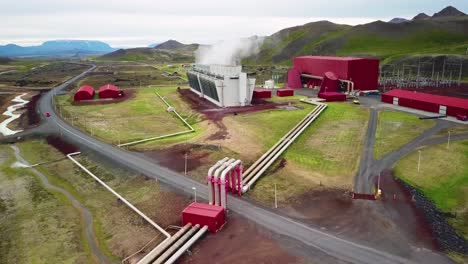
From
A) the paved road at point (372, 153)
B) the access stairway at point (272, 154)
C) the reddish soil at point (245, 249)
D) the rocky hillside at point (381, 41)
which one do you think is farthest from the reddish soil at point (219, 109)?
the rocky hillside at point (381, 41)

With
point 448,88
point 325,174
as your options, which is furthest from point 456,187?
point 448,88

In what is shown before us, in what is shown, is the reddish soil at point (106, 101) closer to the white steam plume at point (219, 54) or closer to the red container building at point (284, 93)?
the white steam plume at point (219, 54)

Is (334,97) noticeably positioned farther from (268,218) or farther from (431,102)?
(268,218)

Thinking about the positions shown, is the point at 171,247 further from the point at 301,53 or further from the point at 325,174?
the point at 301,53

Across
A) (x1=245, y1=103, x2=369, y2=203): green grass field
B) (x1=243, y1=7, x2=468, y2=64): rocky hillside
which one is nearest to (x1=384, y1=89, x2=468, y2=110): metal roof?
(x1=245, y1=103, x2=369, y2=203): green grass field

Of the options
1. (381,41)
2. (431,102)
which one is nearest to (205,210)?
(431,102)

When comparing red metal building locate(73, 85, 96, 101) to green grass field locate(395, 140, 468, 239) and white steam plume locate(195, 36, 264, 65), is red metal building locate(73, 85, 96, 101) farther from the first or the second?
green grass field locate(395, 140, 468, 239)
